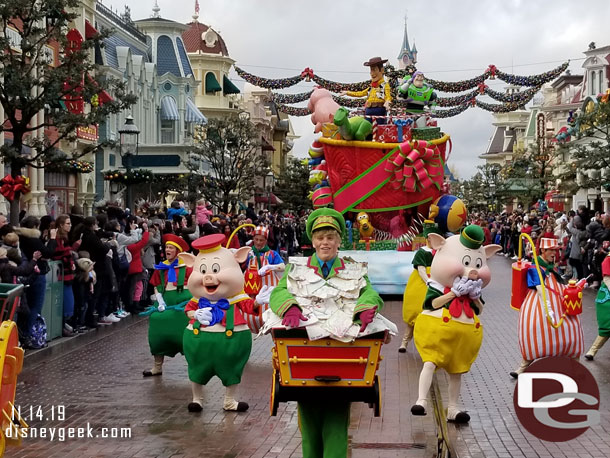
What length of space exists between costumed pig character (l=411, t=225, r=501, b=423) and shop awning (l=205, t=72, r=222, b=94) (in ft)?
174

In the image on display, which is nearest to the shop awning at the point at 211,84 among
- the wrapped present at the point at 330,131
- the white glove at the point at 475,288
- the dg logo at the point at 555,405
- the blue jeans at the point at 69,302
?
the wrapped present at the point at 330,131

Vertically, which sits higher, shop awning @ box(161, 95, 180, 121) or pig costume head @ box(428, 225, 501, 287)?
shop awning @ box(161, 95, 180, 121)

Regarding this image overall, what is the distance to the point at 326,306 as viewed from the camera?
21.9 feet

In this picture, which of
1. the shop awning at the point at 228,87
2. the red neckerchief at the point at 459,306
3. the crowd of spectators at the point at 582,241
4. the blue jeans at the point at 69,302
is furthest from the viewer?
the shop awning at the point at 228,87

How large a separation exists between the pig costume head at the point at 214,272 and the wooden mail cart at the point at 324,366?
99.4 inches

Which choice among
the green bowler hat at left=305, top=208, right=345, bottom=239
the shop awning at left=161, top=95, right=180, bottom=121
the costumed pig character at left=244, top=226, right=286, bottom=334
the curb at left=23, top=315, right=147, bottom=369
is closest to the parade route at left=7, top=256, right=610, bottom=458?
the curb at left=23, top=315, right=147, bottom=369

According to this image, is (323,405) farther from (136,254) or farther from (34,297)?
(136,254)

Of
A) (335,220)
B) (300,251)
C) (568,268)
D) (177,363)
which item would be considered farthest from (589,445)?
(300,251)

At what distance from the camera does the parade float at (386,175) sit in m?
19.0

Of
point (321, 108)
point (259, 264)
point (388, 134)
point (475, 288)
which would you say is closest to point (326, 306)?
point (475, 288)

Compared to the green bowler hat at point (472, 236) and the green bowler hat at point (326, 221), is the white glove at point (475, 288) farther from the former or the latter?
the green bowler hat at point (326, 221)

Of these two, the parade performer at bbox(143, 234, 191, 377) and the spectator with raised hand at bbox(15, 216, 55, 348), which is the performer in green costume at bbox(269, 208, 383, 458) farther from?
the spectator with raised hand at bbox(15, 216, 55, 348)

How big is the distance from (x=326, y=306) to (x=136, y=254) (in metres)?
10.6

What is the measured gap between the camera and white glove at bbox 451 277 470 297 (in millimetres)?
8672
